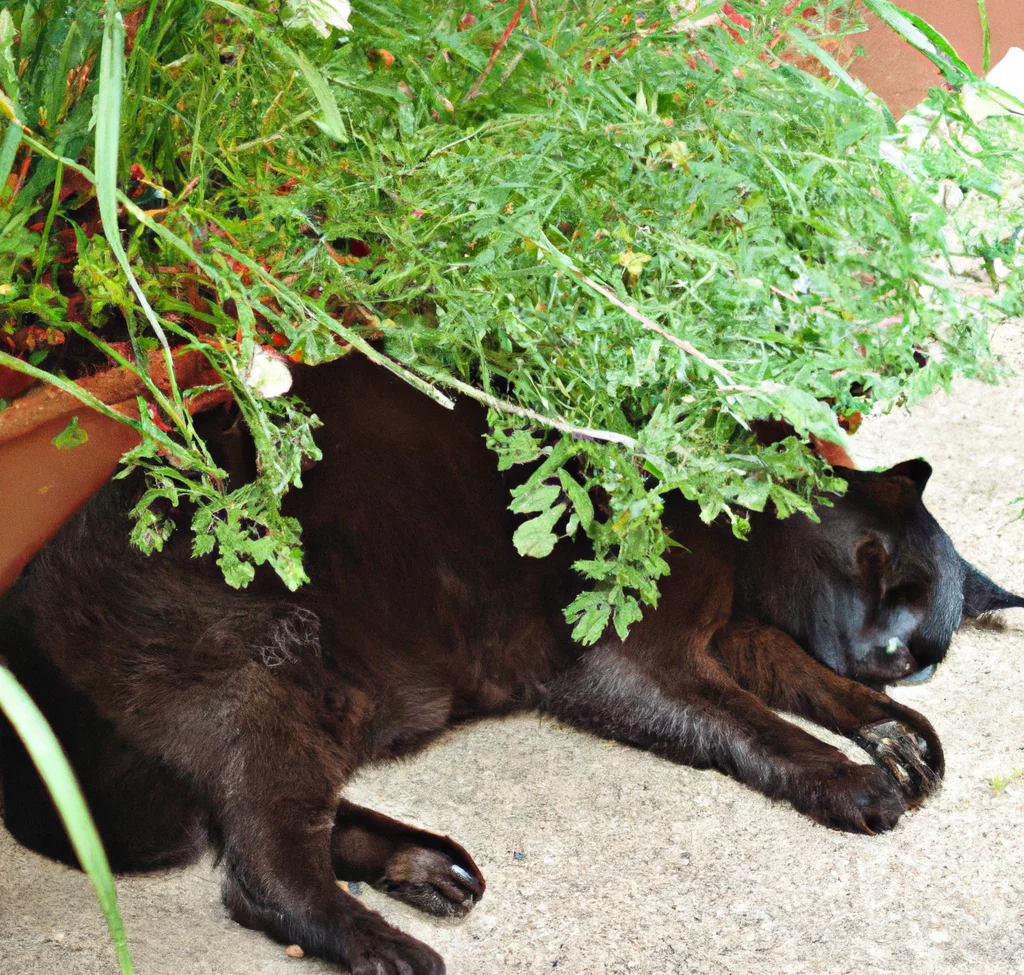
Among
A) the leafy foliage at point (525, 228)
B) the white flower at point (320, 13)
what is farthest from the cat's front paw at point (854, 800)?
the white flower at point (320, 13)

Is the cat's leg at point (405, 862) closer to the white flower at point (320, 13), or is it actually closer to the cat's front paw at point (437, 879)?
the cat's front paw at point (437, 879)

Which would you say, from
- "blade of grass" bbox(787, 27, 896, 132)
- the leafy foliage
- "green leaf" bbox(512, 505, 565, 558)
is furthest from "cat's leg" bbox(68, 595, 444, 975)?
"blade of grass" bbox(787, 27, 896, 132)

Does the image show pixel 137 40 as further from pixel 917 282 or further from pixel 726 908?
pixel 726 908

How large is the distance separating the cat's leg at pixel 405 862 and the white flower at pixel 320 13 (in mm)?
1064

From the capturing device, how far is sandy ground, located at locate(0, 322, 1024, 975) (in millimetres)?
1262

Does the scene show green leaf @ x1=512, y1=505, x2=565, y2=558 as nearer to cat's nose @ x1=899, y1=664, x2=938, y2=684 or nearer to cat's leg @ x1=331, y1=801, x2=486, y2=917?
cat's leg @ x1=331, y1=801, x2=486, y2=917

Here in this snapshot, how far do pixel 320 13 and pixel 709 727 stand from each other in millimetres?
1241

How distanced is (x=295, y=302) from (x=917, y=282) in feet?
2.01

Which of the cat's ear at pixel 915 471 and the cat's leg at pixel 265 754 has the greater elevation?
the cat's ear at pixel 915 471

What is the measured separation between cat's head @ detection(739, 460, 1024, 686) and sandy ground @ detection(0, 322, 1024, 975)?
11 centimetres

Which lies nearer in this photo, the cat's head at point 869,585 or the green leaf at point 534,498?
Result: the green leaf at point 534,498

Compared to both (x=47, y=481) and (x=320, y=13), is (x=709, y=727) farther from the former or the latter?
(x=320, y=13)

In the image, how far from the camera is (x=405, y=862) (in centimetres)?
143

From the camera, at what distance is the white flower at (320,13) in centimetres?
84
